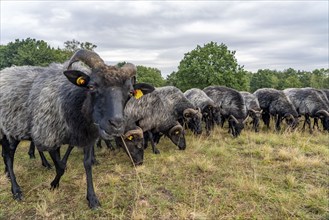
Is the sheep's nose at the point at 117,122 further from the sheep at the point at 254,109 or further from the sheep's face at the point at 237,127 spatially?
the sheep at the point at 254,109

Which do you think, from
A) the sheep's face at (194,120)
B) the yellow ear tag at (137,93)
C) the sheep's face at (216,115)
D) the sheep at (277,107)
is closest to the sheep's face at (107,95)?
the yellow ear tag at (137,93)

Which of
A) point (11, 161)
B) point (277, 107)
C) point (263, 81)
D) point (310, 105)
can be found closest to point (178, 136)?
point (11, 161)

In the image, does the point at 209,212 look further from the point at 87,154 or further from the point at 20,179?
the point at 20,179

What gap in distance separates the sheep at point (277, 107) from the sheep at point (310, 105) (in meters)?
1.19

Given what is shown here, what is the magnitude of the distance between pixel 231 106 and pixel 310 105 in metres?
4.76

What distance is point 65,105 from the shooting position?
465cm

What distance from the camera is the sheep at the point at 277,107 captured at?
14078 millimetres

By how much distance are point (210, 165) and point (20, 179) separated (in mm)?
4409

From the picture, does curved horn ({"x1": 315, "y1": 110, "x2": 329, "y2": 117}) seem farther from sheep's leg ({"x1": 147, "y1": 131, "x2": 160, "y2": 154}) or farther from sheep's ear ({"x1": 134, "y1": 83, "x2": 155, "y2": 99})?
sheep's ear ({"x1": 134, "y1": 83, "x2": 155, "y2": 99})

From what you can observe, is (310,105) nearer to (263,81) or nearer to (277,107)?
(277,107)

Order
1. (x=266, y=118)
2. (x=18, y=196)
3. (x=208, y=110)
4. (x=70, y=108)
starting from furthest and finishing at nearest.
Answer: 1. (x=266, y=118)
2. (x=208, y=110)
3. (x=18, y=196)
4. (x=70, y=108)

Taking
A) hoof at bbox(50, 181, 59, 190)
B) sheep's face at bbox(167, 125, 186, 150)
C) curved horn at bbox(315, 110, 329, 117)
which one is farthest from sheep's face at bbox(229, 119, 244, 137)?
hoof at bbox(50, 181, 59, 190)

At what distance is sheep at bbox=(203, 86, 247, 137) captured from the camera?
12633 mm

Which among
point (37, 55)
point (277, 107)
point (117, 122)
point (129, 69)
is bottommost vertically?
point (277, 107)
